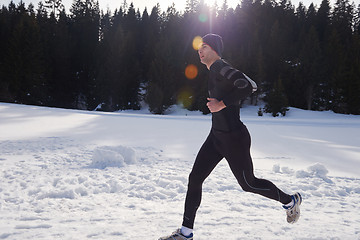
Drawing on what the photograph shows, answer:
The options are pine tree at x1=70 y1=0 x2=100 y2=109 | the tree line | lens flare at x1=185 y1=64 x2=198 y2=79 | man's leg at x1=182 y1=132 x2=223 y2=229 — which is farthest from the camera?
pine tree at x1=70 y1=0 x2=100 y2=109

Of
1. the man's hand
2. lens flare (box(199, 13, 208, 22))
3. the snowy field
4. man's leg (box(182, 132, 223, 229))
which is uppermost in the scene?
lens flare (box(199, 13, 208, 22))

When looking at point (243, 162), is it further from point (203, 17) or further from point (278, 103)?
point (203, 17)

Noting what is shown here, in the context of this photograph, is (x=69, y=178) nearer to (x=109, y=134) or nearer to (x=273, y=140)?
(x=109, y=134)

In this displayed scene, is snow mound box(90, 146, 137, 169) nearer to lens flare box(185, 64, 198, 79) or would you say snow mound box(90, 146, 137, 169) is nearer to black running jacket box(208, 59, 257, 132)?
black running jacket box(208, 59, 257, 132)

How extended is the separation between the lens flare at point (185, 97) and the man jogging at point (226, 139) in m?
33.3

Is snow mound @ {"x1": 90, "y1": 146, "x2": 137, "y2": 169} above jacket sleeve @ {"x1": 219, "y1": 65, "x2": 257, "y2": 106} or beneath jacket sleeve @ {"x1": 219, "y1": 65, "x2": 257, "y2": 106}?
beneath

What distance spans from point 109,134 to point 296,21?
53.5m

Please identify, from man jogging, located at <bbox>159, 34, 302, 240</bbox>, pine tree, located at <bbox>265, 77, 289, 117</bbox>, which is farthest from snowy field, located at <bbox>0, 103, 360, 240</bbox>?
pine tree, located at <bbox>265, 77, 289, 117</bbox>

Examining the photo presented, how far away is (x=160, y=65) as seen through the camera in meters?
38.4

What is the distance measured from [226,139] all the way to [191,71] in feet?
122

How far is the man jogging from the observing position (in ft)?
7.93

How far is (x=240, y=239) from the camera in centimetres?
268

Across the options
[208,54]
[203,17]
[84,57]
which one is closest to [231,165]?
[208,54]

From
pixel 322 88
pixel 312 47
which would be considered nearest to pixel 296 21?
pixel 312 47
